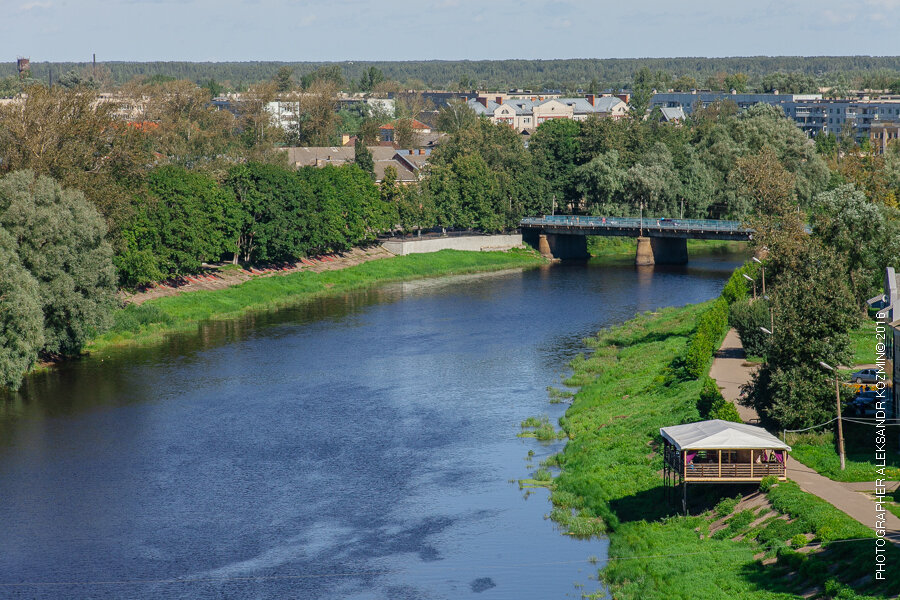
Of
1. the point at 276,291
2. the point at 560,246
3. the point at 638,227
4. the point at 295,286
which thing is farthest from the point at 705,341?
the point at 560,246

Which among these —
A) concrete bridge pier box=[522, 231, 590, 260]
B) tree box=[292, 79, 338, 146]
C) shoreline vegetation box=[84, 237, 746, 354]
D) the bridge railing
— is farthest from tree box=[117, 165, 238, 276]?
tree box=[292, 79, 338, 146]

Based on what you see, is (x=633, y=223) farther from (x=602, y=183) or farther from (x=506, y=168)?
(x=506, y=168)

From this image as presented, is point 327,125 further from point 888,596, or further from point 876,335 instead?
point 888,596

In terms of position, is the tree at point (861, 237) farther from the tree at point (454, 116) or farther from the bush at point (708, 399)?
the tree at point (454, 116)

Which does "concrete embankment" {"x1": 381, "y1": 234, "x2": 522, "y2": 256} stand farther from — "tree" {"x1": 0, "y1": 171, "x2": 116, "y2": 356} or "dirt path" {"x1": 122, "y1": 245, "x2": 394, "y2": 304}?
"tree" {"x1": 0, "y1": 171, "x2": 116, "y2": 356}

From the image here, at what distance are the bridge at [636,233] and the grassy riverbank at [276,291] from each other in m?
3.09

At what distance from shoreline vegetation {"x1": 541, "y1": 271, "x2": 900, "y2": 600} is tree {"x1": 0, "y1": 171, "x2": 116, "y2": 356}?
30832 mm

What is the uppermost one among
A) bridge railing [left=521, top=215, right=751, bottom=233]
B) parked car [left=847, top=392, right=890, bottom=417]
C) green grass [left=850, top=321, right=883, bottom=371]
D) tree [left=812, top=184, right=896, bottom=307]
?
tree [left=812, top=184, right=896, bottom=307]

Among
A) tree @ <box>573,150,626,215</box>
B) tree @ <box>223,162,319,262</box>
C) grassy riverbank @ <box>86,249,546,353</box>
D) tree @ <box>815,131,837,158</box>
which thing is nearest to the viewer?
grassy riverbank @ <box>86,249,546,353</box>

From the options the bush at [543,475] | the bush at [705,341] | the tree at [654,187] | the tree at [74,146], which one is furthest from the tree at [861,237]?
the tree at [654,187]

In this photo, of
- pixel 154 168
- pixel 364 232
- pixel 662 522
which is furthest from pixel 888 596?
pixel 364 232

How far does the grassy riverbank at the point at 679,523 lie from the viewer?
32.7 metres

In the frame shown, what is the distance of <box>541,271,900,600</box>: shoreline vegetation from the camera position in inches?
1287

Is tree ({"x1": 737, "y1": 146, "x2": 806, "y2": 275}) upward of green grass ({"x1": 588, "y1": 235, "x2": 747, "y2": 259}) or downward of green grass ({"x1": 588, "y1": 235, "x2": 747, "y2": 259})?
upward
